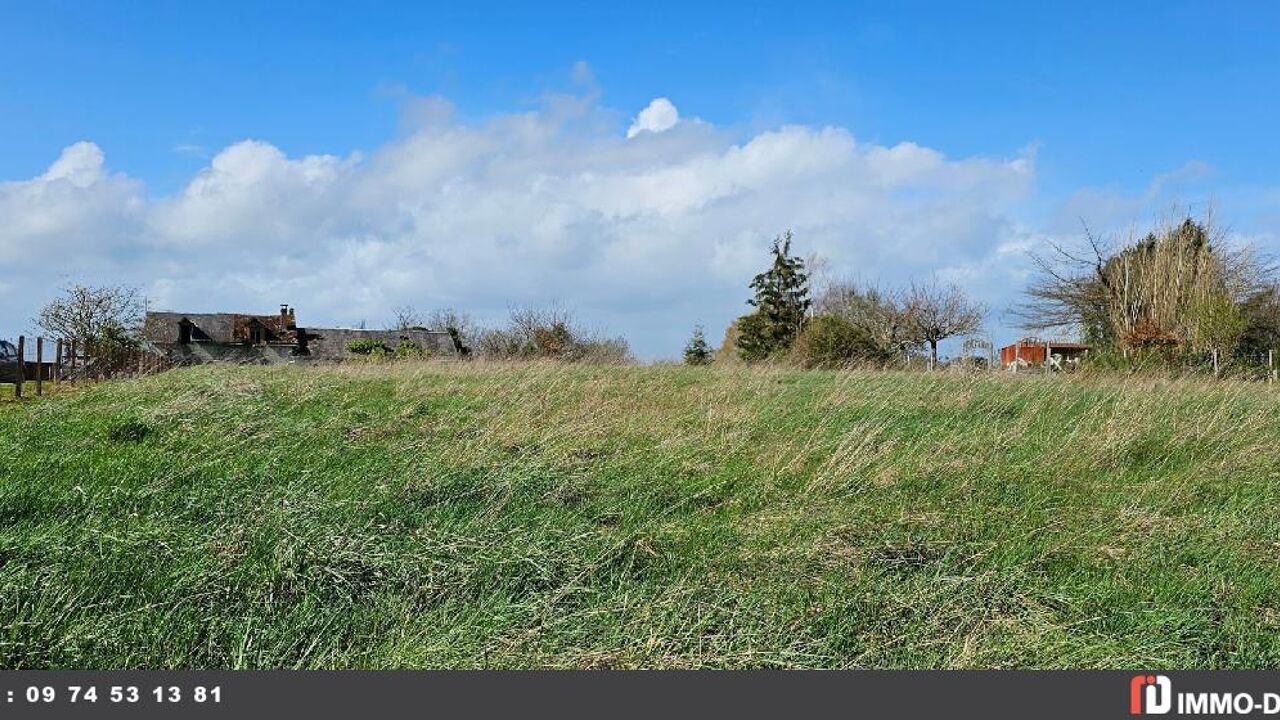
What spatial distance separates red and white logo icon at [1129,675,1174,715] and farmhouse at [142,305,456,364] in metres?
45.9

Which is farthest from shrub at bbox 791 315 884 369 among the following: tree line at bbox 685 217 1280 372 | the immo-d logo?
the immo-d logo

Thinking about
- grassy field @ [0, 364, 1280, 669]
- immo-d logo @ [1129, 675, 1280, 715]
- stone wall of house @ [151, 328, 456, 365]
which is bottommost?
immo-d logo @ [1129, 675, 1280, 715]

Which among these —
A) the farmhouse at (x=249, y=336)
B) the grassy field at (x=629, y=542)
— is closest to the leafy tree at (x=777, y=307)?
the farmhouse at (x=249, y=336)

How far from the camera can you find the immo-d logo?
320cm

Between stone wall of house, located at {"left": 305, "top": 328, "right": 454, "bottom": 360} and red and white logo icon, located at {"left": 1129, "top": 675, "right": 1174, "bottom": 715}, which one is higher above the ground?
stone wall of house, located at {"left": 305, "top": 328, "right": 454, "bottom": 360}

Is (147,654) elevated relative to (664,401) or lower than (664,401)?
lower

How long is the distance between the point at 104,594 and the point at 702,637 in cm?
271

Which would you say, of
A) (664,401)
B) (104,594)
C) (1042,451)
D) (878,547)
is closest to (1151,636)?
(878,547)

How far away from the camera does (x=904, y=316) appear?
40.4 m

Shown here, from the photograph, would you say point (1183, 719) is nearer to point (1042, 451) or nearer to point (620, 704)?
point (620, 704)

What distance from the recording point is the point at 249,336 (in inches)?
2010

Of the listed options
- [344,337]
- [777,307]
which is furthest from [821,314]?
[344,337]

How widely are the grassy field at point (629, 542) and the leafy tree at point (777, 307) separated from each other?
3007 centimetres

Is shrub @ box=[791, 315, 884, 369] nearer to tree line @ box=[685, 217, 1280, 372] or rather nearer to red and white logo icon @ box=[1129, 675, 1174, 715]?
tree line @ box=[685, 217, 1280, 372]
